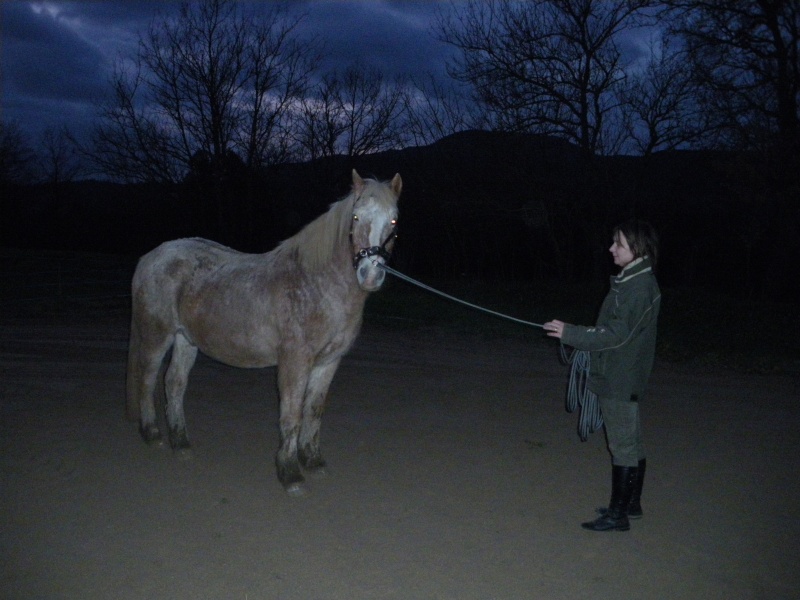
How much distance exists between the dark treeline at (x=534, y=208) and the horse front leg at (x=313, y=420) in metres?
12.9

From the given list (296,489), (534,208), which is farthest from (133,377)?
(534,208)

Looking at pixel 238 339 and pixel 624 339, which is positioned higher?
pixel 624 339

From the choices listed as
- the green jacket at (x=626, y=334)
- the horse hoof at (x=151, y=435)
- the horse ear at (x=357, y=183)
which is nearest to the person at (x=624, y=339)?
the green jacket at (x=626, y=334)

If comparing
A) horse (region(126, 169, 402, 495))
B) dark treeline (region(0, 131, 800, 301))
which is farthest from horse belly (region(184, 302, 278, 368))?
dark treeline (region(0, 131, 800, 301))

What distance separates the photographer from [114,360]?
27.5 feet

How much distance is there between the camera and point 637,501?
3.81 metres

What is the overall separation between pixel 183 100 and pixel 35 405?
14887 millimetres

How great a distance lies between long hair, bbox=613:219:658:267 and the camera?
348 cm

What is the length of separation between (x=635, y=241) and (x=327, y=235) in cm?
194

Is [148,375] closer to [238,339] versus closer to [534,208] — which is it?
[238,339]

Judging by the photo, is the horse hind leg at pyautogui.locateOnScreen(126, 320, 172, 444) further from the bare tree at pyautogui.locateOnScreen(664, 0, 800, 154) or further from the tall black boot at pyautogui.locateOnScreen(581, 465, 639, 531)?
the bare tree at pyautogui.locateOnScreen(664, 0, 800, 154)

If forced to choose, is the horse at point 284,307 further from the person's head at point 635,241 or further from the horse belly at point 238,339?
the person's head at point 635,241

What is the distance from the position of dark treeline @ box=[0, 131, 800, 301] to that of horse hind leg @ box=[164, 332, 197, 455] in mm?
12610

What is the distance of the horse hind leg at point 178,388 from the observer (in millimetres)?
4812
